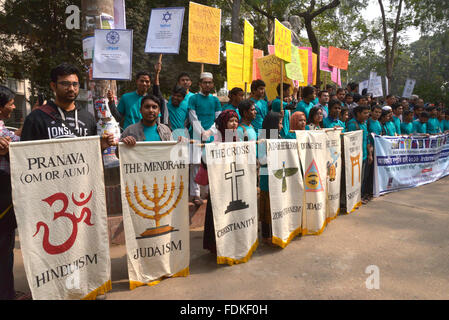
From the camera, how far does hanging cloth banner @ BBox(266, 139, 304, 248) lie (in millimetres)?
4066

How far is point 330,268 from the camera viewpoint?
3.56 metres

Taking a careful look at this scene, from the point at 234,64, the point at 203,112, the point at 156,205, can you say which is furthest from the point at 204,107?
the point at 156,205

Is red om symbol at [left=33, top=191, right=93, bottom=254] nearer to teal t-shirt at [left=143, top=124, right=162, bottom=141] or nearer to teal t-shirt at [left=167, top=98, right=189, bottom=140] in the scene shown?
teal t-shirt at [left=143, top=124, right=162, bottom=141]

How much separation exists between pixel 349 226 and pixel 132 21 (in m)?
13.2

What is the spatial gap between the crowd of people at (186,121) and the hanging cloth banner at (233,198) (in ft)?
0.66

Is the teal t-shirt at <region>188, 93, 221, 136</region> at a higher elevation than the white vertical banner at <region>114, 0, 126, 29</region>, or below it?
below

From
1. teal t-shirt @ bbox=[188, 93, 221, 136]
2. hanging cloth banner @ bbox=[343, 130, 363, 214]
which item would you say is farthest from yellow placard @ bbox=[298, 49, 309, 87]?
teal t-shirt @ bbox=[188, 93, 221, 136]

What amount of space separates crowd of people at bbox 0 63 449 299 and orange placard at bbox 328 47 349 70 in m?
0.89

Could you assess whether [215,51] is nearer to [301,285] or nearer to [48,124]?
[48,124]

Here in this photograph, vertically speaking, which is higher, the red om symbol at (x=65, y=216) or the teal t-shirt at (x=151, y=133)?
the teal t-shirt at (x=151, y=133)

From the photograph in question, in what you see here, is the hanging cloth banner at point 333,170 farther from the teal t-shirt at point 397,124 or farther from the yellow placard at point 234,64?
the teal t-shirt at point 397,124

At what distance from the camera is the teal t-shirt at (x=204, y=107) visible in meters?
5.39

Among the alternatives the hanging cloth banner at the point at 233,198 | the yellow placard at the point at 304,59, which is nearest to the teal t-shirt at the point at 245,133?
the hanging cloth banner at the point at 233,198

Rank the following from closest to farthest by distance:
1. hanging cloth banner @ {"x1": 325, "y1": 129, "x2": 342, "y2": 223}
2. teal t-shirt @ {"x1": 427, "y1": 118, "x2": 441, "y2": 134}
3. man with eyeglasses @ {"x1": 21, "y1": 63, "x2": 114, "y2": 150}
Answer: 1. man with eyeglasses @ {"x1": 21, "y1": 63, "x2": 114, "y2": 150}
2. hanging cloth banner @ {"x1": 325, "y1": 129, "x2": 342, "y2": 223}
3. teal t-shirt @ {"x1": 427, "y1": 118, "x2": 441, "y2": 134}
